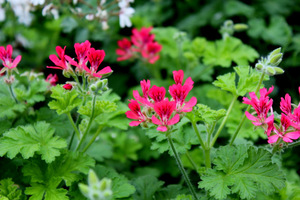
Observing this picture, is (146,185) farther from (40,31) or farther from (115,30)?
(40,31)

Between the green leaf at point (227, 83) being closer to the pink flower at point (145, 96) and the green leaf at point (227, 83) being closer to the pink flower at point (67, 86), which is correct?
the pink flower at point (145, 96)

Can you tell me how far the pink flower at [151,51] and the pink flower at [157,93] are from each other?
1429 mm

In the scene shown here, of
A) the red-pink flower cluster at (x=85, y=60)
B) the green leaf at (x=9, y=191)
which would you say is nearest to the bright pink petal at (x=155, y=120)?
the red-pink flower cluster at (x=85, y=60)

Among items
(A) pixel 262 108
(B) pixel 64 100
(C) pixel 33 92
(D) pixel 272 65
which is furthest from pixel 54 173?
(D) pixel 272 65

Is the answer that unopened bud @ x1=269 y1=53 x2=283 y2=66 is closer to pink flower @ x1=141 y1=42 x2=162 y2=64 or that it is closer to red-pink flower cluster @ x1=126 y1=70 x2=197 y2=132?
red-pink flower cluster @ x1=126 y1=70 x2=197 y2=132

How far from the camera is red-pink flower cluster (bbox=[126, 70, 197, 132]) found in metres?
1.67

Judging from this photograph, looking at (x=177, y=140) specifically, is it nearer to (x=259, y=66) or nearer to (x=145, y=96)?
(x=145, y=96)

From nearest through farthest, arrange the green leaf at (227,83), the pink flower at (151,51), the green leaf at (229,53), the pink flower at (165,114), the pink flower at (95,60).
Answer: the pink flower at (165,114) < the pink flower at (95,60) < the green leaf at (227,83) < the green leaf at (229,53) < the pink flower at (151,51)

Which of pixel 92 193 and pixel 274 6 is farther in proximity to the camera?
pixel 274 6

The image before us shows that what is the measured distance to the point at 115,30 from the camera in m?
3.68

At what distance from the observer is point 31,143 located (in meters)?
1.93

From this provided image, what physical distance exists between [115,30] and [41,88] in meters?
1.59

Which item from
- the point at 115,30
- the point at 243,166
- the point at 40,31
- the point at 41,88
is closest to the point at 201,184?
the point at 243,166

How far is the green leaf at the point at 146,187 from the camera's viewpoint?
7.16 feet
